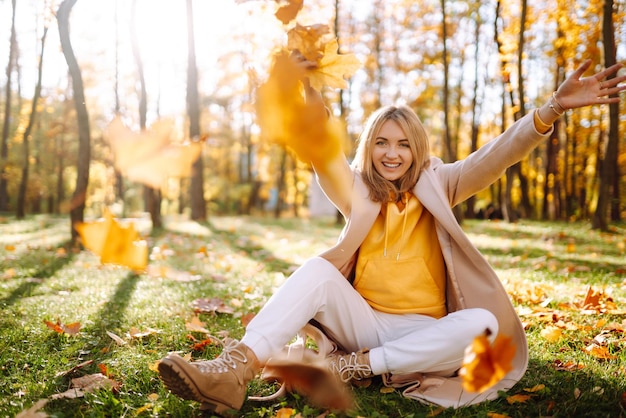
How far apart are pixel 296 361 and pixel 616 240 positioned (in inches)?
295

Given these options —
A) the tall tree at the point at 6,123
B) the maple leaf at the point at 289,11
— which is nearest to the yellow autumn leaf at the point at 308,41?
the maple leaf at the point at 289,11

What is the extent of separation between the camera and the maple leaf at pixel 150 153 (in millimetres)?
3617

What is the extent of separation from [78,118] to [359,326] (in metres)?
5.54

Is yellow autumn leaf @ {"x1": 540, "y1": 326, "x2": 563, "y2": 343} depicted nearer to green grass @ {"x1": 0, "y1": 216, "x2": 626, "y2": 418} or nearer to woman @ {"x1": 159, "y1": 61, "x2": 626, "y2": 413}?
green grass @ {"x1": 0, "y1": 216, "x2": 626, "y2": 418}

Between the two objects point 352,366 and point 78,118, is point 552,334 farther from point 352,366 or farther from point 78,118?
point 78,118

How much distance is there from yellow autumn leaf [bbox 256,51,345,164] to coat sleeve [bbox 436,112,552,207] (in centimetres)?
57

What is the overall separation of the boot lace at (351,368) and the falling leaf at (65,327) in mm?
1582

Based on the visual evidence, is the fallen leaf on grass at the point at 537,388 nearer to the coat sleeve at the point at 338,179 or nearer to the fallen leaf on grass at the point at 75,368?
the coat sleeve at the point at 338,179

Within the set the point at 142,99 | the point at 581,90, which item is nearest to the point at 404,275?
the point at 581,90

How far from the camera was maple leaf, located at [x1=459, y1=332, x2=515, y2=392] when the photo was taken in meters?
1.54

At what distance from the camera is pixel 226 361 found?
197 centimetres

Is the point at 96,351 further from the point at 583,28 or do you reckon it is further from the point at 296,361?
the point at 583,28

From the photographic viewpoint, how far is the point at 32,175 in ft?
68.9

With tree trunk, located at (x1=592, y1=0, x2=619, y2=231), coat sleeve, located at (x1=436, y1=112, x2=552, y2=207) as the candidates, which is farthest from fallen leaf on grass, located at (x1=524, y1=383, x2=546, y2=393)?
tree trunk, located at (x1=592, y1=0, x2=619, y2=231)
